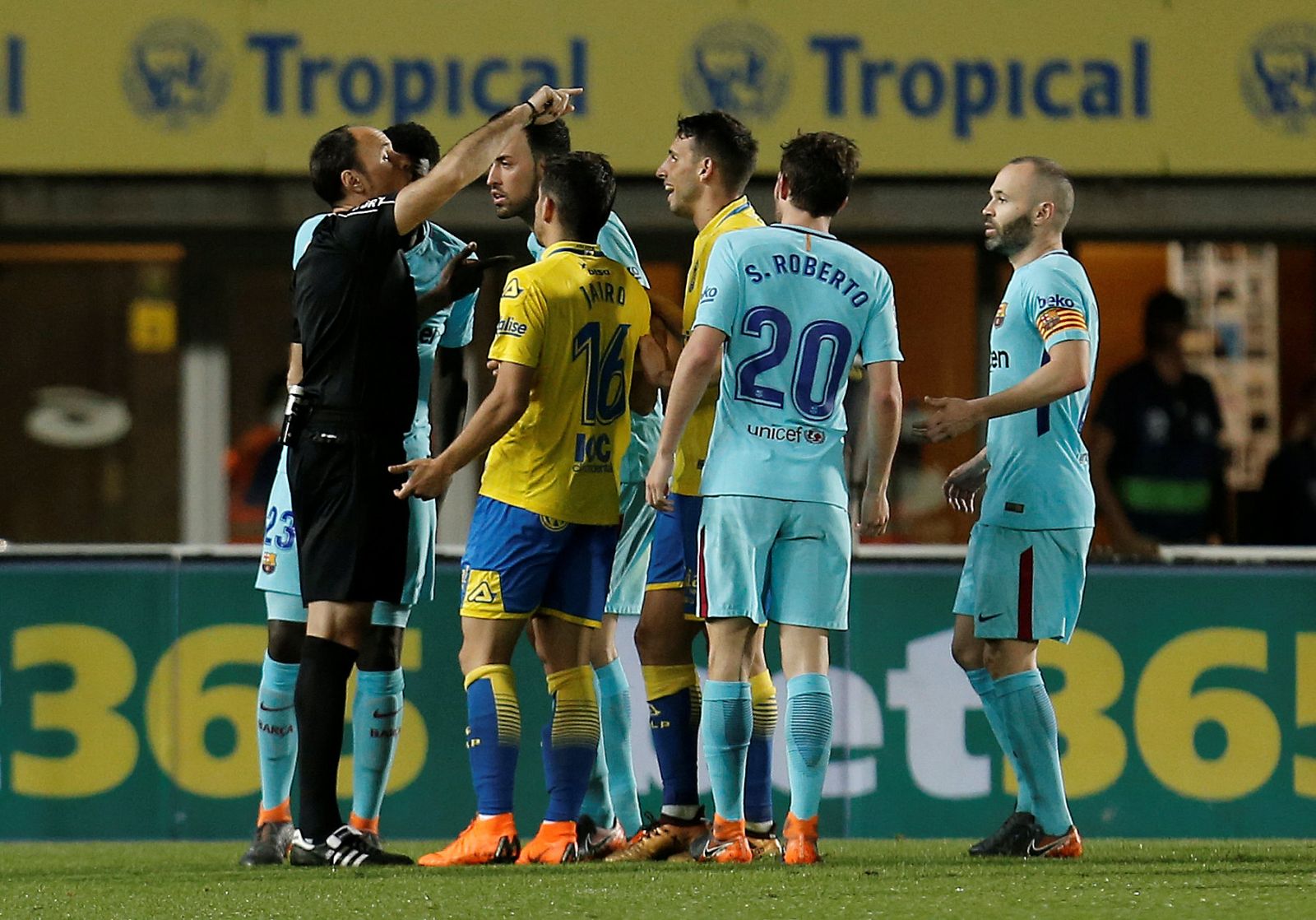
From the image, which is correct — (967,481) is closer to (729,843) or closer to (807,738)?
(807,738)

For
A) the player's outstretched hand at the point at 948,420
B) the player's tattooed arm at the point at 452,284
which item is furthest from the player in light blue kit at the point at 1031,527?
the player's tattooed arm at the point at 452,284

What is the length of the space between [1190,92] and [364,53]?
383cm

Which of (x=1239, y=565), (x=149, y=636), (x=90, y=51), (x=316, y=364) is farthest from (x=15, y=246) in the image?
(x=1239, y=565)

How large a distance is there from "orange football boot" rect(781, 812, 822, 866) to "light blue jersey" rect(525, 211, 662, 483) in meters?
1.13

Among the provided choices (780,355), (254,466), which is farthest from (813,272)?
(254,466)

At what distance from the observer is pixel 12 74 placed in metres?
10.3

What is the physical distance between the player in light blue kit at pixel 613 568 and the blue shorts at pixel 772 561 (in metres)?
0.71

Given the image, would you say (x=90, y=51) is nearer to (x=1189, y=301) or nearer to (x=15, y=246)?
(x=15, y=246)

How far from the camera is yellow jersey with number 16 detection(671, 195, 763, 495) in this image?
612 cm

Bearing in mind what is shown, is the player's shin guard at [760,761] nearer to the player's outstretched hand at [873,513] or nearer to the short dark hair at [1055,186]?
the player's outstretched hand at [873,513]

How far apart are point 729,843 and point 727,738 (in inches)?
11.1

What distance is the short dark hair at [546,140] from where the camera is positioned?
6516 mm

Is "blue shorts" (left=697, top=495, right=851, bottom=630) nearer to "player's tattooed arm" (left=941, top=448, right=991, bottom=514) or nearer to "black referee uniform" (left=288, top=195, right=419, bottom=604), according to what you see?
"player's tattooed arm" (left=941, top=448, right=991, bottom=514)

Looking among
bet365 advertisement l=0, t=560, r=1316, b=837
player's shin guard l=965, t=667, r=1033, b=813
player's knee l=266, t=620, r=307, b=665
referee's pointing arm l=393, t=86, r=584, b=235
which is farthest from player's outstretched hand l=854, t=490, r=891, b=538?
bet365 advertisement l=0, t=560, r=1316, b=837
